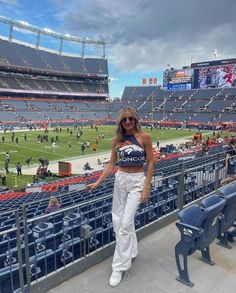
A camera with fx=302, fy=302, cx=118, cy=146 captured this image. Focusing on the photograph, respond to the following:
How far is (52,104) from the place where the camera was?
79.4 meters

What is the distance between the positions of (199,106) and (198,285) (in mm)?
78421

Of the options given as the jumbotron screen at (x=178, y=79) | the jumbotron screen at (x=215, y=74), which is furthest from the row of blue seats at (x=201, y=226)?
the jumbotron screen at (x=178, y=79)

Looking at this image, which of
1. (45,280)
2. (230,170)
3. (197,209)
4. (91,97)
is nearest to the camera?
(45,280)

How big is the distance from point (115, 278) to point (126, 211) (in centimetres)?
91

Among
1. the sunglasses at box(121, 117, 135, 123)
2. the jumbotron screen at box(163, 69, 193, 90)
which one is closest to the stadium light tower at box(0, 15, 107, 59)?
the jumbotron screen at box(163, 69, 193, 90)

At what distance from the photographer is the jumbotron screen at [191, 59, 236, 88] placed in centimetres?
7831

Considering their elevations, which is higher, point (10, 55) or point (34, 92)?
point (10, 55)

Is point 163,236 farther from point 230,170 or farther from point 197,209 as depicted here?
point 230,170

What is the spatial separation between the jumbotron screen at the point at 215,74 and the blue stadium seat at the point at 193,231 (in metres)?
81.0

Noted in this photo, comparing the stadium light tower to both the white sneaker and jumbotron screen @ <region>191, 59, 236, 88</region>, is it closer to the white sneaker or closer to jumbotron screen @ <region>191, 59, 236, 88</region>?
jumbotron screen @ <region>191, 59, 236, 88</region>

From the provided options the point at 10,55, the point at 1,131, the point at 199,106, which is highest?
the point at 10,55

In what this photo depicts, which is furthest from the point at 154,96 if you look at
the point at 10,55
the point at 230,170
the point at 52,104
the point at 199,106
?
the point at 230,170

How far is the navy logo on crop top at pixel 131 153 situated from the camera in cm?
395

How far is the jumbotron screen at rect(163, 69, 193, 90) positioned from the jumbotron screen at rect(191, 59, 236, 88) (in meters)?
1.82
